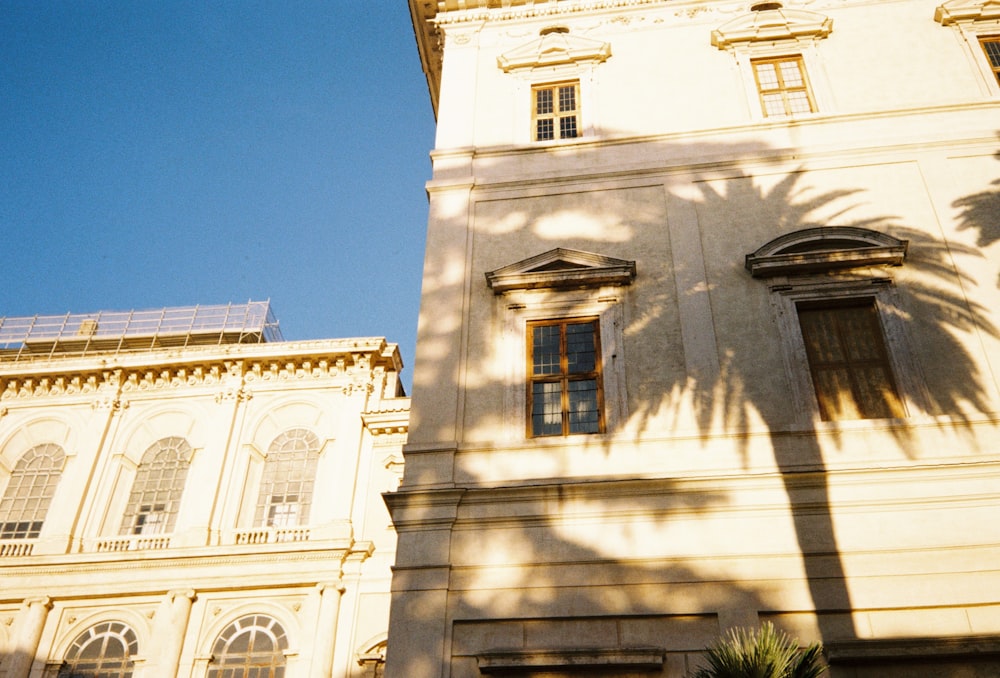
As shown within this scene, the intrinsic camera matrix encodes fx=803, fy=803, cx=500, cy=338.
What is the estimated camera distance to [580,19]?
55.6 feet

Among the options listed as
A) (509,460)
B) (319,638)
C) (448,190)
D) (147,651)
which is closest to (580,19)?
Result: (448,190)

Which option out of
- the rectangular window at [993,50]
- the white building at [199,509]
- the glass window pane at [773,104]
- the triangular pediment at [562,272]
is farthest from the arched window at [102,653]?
the rectangular window at [993,50]

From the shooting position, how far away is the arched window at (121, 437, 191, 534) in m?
22.9

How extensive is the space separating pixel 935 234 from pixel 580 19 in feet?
27.8

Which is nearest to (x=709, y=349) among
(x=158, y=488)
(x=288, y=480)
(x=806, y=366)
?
(x=806, y=366)

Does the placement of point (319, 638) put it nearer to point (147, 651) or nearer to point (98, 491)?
point (147, 651)

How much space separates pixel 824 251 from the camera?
473 inches

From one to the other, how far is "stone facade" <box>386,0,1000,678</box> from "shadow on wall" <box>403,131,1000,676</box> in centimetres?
4

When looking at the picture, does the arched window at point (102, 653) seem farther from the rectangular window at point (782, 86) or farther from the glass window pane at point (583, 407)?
the rectangular window at point (782, 86)

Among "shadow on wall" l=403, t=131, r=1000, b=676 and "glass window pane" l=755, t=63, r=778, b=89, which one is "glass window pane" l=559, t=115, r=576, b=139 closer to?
"shadow on wall" l=403, t=131, r=1000, b=676

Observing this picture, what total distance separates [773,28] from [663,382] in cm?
833

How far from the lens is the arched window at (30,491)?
77.0ft

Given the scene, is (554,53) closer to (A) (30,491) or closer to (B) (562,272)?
(B) (562,272)

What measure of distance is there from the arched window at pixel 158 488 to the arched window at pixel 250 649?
388 cm
